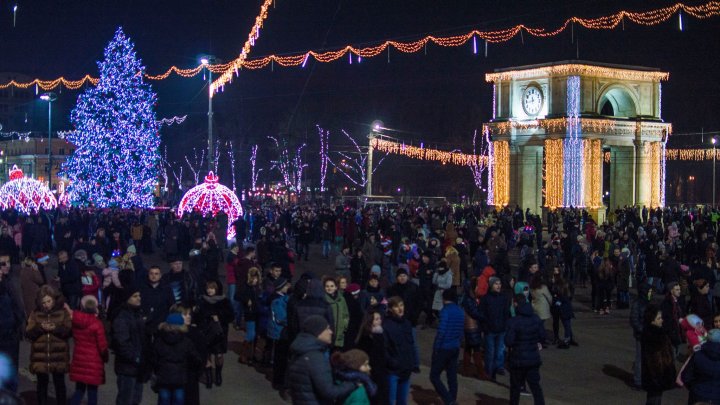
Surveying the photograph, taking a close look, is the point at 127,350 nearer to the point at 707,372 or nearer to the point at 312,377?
the point at 312,377

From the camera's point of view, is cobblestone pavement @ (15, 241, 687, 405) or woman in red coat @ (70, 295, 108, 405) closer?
woman in red coat @ (70, 295, 108, 405)

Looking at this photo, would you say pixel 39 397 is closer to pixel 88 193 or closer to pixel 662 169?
pixel 88 193

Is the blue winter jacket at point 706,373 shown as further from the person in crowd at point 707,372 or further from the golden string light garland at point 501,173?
the golden string light garland at point 501,173

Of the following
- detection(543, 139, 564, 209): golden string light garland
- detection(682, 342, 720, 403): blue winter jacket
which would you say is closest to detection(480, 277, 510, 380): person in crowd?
detection(682, 342, 720, 403): blue winter jacket

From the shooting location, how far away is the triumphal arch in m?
43.1

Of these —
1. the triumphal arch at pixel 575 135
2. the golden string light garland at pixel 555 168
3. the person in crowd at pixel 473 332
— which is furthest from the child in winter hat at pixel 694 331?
the golden string light garland at pixel 555 168

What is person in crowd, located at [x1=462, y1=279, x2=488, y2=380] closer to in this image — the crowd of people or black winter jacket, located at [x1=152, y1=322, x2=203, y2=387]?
the crowd of people

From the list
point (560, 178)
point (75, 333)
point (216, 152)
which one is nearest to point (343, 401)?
point (75, 333)

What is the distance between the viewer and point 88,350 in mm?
9117

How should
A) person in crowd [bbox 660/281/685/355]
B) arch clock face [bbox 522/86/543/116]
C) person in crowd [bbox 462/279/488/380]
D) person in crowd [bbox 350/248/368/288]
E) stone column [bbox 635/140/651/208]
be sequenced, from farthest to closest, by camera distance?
1. stone column [bbox 635/140/651/208]
2. arch clock face [bbox 522/86/543/116]
3. person in crowd [bbox 350/248/368/288]
4. person in crowd [bbox 462/279/488/380]
5. person in crowd [bbox 660/281/685/355]

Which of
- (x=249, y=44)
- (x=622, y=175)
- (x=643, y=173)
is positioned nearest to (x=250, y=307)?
(x=249, y=44)

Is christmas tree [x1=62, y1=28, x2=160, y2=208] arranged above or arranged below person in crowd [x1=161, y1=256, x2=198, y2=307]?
above

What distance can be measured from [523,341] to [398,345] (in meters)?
1.43

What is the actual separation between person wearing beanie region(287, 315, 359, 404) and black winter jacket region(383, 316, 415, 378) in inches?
103
